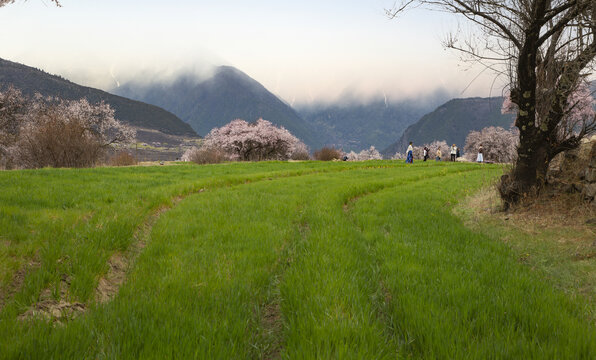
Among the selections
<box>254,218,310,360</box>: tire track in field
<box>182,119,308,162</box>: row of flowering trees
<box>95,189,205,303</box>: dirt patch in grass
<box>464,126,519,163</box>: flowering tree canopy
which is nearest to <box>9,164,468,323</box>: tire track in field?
<box>95,189,205,303</box>: dirt patch in grass

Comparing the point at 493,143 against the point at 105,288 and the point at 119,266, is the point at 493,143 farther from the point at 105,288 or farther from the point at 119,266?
the point at 105,288

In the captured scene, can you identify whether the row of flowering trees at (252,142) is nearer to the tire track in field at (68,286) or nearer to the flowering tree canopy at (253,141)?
the flowering tree canopy at (253,141)

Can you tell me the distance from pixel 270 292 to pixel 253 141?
2161 inches

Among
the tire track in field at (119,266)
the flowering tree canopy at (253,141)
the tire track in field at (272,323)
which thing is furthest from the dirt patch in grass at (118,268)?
the flowering tree canopy at (253,141)

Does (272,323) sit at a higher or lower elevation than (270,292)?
lower

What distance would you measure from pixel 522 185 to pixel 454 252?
4.64 metres

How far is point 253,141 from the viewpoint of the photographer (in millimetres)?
57219

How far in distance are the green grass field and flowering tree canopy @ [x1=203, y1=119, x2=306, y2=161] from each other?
164 ft

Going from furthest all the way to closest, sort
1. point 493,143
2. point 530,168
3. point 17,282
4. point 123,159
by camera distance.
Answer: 1. point 493,143
2. point 123,159
3. point 530,168
4. point 17,282

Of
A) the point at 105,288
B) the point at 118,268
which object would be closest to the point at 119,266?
the point at 118,268

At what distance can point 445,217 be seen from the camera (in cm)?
802

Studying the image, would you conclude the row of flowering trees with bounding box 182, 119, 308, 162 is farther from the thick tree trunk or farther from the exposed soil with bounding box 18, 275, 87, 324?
the exposed soil with bounding box 18, 275, 87, 324

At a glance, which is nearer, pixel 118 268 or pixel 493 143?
pixel 118 268

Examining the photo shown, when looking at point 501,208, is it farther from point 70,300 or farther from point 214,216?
point 70,300
